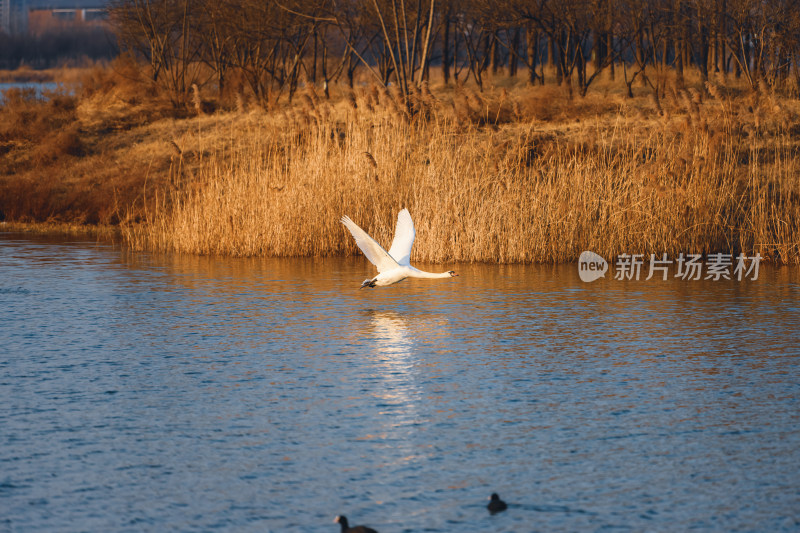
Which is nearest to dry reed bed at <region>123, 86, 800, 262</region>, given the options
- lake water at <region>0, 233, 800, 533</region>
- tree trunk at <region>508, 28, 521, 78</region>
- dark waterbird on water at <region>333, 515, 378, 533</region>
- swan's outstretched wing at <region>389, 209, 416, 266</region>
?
lake water at <region>0, 233, 800, 533</region>

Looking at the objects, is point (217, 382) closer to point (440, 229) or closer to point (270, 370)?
point (270, 370)

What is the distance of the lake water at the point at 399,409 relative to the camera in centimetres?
484

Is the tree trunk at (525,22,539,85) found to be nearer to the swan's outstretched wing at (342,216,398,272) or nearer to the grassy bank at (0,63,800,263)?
the grassy bank at (0,63,800,263)

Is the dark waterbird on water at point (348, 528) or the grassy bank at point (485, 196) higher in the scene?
the grassy bank at point (485, 196)

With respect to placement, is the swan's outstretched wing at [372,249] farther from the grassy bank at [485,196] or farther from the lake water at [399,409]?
the grassy bank at [485,196]

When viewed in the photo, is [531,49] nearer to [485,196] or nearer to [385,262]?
[485,196]

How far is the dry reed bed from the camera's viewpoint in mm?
14281

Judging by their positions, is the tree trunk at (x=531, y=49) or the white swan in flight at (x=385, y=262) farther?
the tree trunk at (x=531, y=49)

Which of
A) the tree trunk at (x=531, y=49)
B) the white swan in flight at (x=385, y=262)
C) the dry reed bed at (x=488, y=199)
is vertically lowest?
the white swan in flight at (x=385, y=262)

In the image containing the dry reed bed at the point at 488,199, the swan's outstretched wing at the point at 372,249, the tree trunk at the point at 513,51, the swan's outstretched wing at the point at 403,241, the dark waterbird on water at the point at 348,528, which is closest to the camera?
the dark waterbird on water at the point at 348,528

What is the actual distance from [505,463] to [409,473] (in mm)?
536

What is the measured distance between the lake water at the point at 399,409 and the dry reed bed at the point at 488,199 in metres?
2.59

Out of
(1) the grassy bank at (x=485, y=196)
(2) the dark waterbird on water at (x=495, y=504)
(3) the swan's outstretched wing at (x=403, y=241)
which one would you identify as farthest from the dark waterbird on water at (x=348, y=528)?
(1) the grassy bank at (x=485, y=196)

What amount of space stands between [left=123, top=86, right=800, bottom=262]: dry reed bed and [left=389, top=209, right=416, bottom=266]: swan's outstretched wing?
3390 mm
